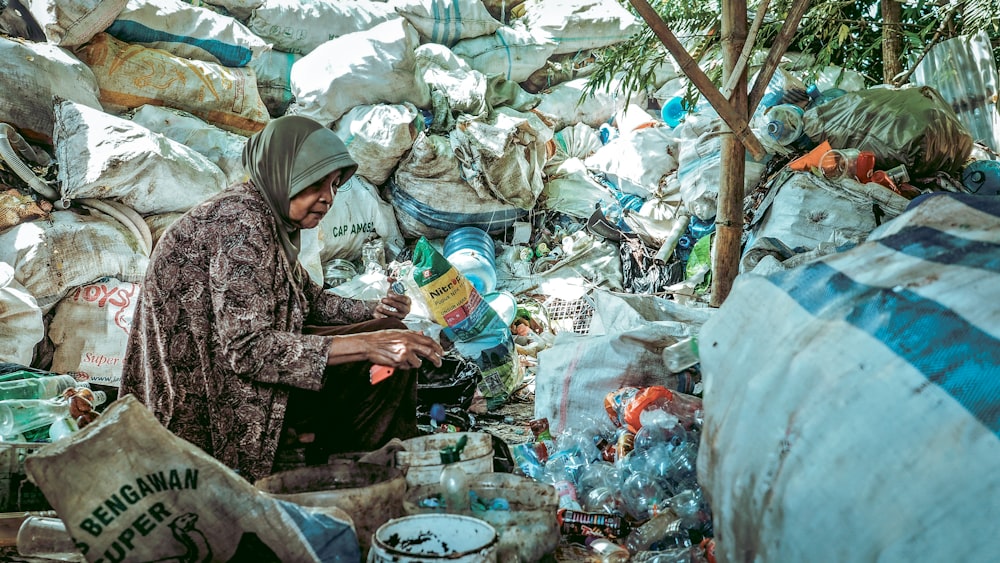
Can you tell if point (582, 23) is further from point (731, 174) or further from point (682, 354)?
point (682, 354)

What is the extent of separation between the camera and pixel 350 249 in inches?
165

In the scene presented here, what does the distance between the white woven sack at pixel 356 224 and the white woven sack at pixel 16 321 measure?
1.48 m

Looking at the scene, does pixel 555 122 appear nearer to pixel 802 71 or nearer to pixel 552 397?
pixel 802 71

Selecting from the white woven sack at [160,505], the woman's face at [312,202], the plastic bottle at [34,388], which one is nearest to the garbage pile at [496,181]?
the plastic bottle at [34,388]

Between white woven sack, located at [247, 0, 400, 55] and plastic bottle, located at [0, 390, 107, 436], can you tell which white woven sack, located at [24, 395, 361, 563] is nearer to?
plastic bottle, located at [0, 390, 107, 436]

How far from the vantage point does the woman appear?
1.71 metres

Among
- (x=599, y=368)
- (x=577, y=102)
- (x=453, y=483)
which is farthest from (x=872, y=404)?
(x=577, y=102)

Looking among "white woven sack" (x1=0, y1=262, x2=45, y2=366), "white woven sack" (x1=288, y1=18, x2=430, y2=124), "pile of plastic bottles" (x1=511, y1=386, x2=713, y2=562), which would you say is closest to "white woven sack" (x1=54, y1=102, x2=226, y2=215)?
"white woven sack" (x1=0, y1=262, x2=45, y2=366)

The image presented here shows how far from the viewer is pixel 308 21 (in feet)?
14.5

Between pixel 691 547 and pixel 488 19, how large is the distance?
14.2 feet

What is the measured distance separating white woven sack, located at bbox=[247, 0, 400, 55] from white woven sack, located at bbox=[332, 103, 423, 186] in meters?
0.68

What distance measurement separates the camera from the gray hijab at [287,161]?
6.00 ft

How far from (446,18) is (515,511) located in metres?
4.15

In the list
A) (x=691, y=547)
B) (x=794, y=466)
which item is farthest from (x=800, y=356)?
(x=691, y=547)
